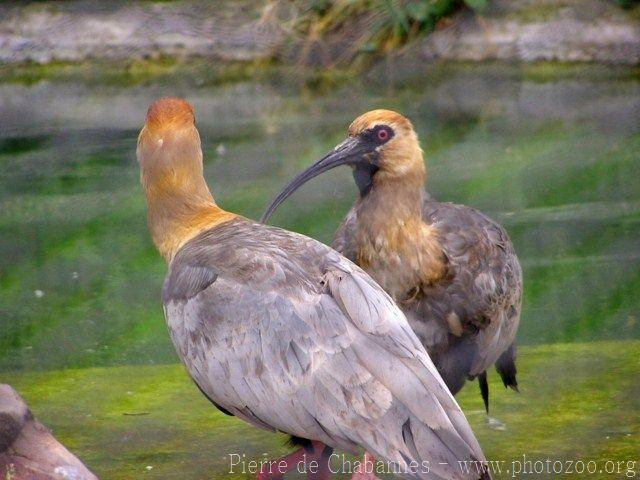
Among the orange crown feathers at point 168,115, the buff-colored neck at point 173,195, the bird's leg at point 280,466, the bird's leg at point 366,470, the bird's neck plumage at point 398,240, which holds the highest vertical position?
the orange crown feathers at point 168,115

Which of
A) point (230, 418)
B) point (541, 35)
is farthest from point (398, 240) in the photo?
point (541, 35)

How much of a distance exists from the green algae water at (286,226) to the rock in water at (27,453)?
598mm

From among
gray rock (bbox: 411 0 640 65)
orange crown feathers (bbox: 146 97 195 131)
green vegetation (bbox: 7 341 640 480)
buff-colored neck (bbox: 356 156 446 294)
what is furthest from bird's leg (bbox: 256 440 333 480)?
gray rock (bbox: 411 0 640 65)

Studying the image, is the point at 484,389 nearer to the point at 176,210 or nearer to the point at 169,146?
the point at 176,210

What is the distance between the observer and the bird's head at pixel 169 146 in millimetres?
4652

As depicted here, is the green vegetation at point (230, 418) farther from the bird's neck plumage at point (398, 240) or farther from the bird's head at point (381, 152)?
the bird's head at point (381, 152)

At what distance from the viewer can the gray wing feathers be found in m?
3.62

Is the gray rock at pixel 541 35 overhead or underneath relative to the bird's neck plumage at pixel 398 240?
underneath

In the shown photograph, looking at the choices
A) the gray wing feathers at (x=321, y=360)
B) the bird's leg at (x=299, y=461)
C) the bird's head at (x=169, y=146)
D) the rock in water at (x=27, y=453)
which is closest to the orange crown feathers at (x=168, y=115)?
the bird's head at (x=169, y=146)

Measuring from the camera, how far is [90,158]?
33.2ft

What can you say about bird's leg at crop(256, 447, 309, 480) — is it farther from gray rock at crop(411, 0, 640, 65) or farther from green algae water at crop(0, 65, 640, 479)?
gray rock at crop(411, 0, 640, 65)

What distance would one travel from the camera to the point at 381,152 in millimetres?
4766

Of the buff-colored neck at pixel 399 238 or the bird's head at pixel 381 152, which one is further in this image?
the bird's head at pixel 381 152

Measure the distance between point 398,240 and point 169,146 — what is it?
0.92 metres
